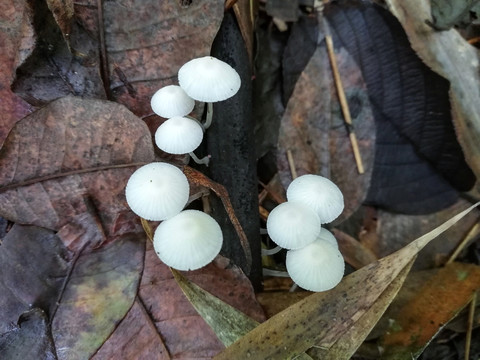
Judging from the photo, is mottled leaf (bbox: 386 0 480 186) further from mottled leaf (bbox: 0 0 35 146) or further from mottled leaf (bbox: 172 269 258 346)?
mottled leaf (bbox: 0 0 35 146)

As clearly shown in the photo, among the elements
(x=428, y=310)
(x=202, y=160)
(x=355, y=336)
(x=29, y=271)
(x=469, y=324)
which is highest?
(x=202, y=160)

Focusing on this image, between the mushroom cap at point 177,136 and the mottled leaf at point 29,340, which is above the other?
the mushroom cap at point 177,136

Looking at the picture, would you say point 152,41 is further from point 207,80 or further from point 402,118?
point 402,118

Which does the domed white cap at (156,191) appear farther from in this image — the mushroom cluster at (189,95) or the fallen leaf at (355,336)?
the fallen leaf at (355,336)

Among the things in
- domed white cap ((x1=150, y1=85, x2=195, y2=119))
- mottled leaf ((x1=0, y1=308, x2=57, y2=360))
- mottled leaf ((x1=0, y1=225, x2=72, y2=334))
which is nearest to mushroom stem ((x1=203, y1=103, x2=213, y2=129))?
domed white cap ((x1=150, y1=85, x2=195, y2=119))

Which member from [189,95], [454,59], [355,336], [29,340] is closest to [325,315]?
[355,336]

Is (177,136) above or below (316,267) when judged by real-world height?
above

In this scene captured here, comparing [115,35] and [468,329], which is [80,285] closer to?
[115,35]

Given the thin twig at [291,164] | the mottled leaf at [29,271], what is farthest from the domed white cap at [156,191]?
the thin twig at [291,164]

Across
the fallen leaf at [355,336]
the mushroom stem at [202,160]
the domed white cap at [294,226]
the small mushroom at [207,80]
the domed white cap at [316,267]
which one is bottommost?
the fallen leaf at [355,336]
